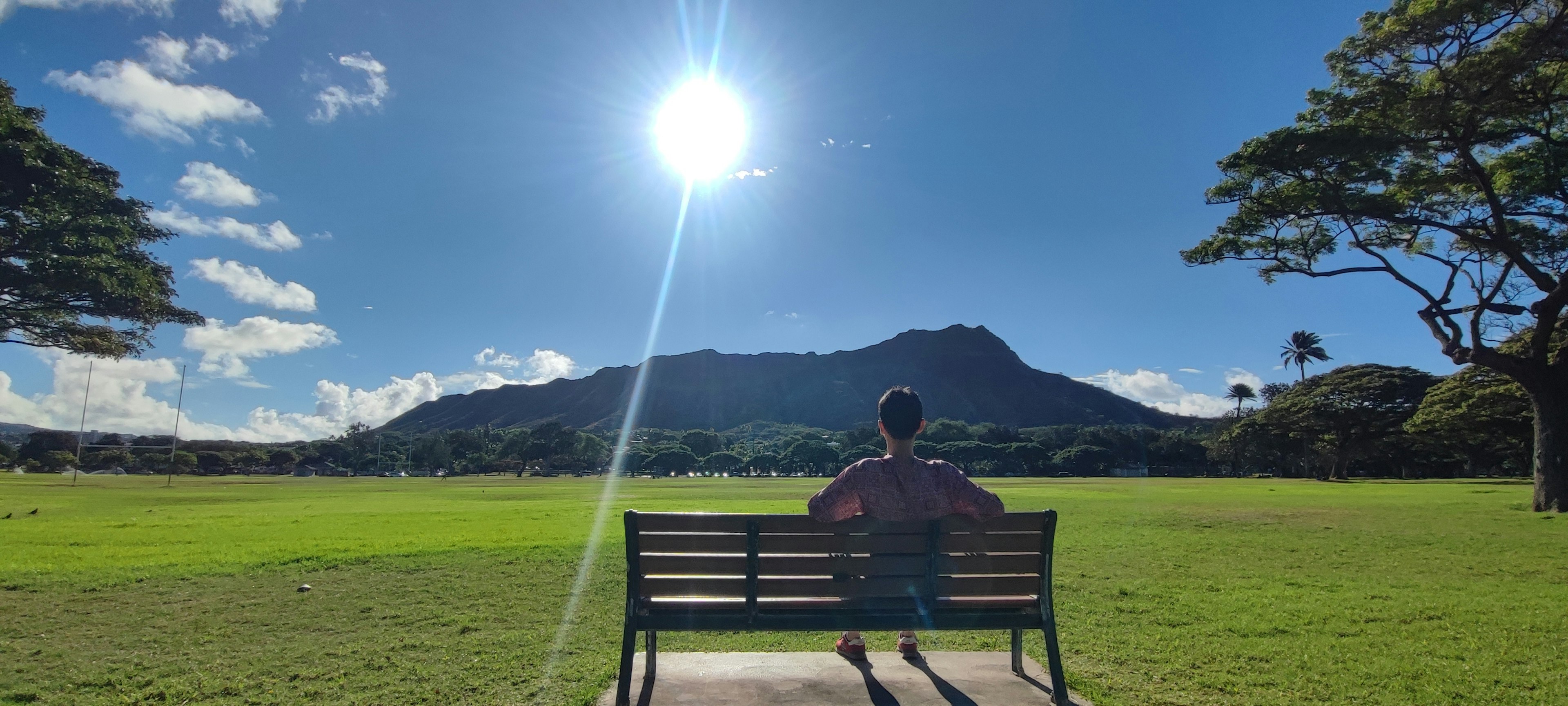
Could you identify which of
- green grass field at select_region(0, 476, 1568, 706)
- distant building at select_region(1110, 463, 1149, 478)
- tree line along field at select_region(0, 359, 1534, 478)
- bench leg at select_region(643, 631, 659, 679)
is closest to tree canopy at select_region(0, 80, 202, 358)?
green grass field at select_region(0, 476, 1568, 706)

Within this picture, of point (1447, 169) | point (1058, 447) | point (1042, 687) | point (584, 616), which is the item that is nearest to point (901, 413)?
point (1042, 687)

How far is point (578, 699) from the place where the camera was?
4.14 metres

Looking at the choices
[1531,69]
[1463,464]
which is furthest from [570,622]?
[1463,464]

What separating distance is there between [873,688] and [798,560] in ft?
2.98

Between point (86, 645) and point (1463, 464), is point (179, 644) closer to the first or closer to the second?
point (86, 645)

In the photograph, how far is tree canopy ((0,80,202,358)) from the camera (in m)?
18.8

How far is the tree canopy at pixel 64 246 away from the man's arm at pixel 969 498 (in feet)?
79.3

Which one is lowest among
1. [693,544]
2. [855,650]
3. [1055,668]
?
[855,650]

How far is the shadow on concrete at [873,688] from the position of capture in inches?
151

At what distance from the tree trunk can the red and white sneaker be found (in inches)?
842

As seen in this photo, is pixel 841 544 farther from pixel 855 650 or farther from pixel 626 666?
pixel 626 666

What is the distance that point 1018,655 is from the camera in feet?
14.4

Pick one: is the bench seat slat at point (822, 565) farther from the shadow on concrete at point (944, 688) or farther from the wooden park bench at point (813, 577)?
the shadow on concrete at point (944, 688)

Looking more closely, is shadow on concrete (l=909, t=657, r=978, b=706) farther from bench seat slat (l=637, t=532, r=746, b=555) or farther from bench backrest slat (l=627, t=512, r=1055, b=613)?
bench seat slat (l=637, t=532, r=746, b=555)
